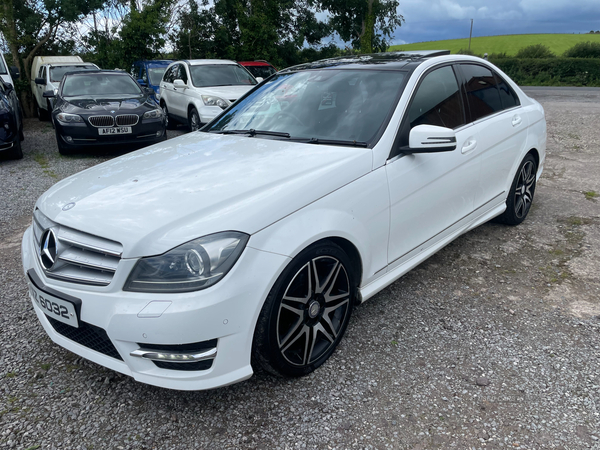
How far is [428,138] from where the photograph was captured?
108 inches

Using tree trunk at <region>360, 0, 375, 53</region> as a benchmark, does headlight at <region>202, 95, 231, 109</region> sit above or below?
below

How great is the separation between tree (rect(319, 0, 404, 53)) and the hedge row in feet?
Answer: 39.6

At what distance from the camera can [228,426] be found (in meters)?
2.20

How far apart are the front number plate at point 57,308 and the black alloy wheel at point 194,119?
24.9 ft

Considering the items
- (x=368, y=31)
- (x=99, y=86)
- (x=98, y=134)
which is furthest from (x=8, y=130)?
(x=368, y=31)

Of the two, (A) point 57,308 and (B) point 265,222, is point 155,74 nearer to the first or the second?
(A) point 57,308

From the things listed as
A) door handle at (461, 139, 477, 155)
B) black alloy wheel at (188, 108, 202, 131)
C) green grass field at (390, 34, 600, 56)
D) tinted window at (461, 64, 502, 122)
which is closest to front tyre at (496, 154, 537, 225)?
tinted window at (461, 64, 502, 122)

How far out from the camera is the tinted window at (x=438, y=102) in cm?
305

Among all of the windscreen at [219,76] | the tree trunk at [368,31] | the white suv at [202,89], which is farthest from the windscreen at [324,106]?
the tree trunk at [368,31]

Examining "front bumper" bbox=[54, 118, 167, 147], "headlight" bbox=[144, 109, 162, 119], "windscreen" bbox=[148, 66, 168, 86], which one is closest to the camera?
"front bumper" bbox=[54, 118, 167, 147]

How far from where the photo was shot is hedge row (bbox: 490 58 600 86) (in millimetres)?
32025

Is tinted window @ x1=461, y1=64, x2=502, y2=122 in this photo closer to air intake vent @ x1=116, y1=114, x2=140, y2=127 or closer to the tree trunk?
air intake vent @ x1=116, y1=114, x2=140, y2=127

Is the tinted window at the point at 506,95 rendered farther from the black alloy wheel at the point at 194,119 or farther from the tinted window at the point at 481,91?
the black alloy wheel at the point at 194,119

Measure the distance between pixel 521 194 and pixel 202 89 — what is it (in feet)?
22.9
